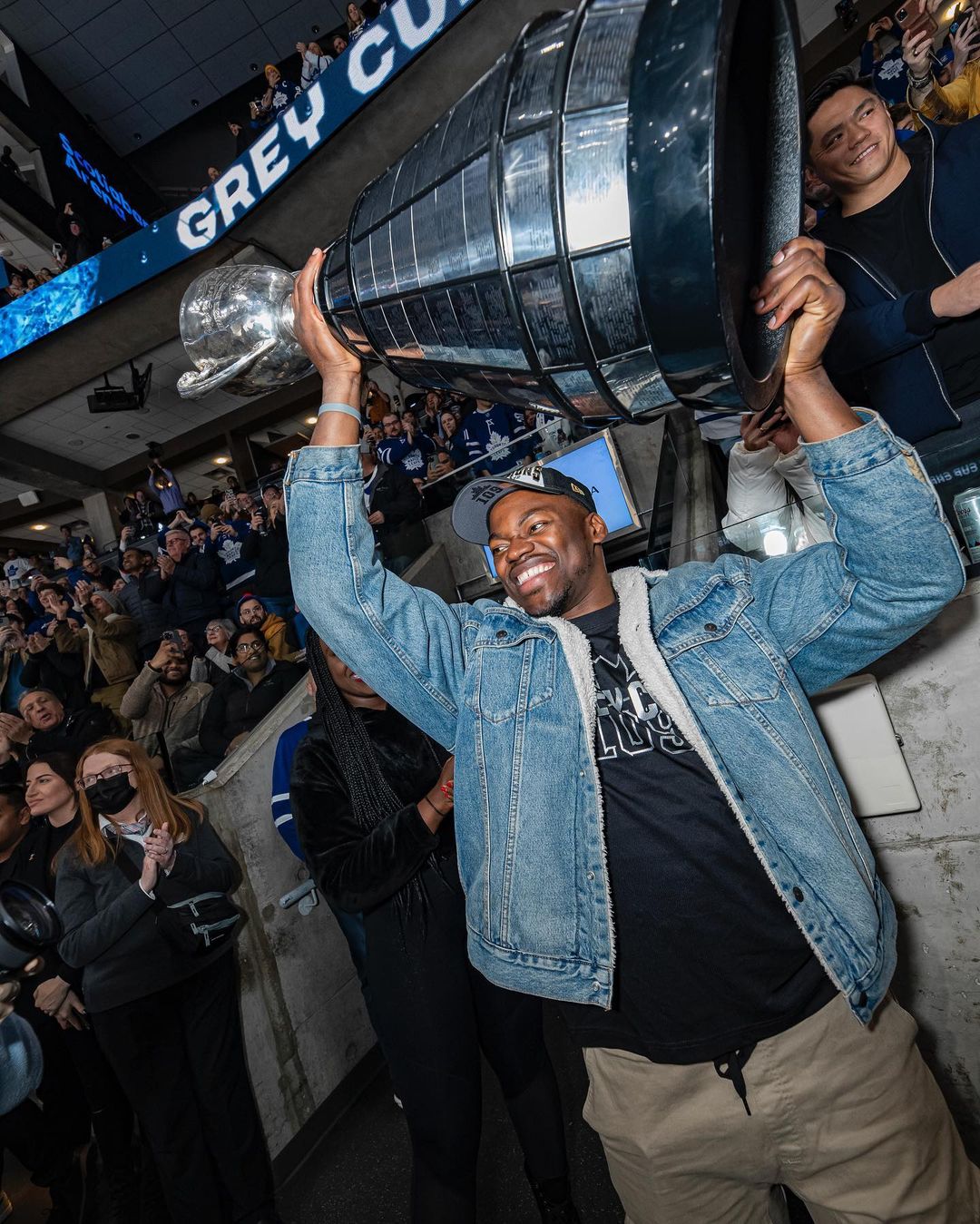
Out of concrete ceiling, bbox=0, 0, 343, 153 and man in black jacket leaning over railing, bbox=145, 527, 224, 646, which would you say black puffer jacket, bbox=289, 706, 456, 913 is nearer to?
man in black jacket leaning over railing, bbox=145, 527, 224, 646

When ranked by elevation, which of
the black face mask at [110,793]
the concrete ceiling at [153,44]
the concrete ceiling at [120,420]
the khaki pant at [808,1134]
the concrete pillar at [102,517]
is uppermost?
the concrete ceiling at [153,44]

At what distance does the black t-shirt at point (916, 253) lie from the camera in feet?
5.36

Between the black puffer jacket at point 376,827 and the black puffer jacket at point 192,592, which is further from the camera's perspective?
the black puffer jacket at point 192,592

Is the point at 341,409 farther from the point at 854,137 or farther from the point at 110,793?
the point at 110,793

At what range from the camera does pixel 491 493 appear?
158 centimetres

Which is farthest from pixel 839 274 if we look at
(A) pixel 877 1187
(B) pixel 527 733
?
(A) pixel 877 1187

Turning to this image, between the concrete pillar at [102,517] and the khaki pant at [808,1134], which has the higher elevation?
the concrete pillar at [102,517]

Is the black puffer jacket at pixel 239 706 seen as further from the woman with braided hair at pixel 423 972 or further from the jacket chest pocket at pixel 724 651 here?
the jacket chest pocket at pixel 724 651

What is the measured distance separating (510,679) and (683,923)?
1.76 ft

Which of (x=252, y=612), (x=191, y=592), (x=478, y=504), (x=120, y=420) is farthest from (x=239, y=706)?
(x=120, y=420)

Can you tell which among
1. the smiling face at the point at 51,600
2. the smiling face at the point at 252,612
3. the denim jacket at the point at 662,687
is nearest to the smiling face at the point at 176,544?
the smiling face at the point at 51,600

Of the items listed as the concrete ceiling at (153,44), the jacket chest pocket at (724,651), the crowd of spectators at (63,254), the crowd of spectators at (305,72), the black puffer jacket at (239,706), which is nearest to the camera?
the jacket chest pocket at (724,651)

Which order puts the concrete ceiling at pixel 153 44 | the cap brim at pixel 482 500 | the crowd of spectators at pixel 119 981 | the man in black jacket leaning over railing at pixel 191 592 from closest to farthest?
the cap brim at pixel 482 500, the crowd of spectators at pixel 119 981, the man in black jacket leaning over railing at pixel 191 592, the concrete ceiling at pixel 153 44

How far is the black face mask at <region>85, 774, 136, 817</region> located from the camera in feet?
8.52
